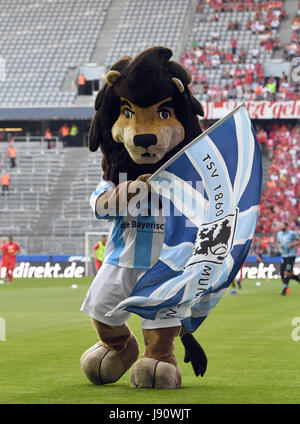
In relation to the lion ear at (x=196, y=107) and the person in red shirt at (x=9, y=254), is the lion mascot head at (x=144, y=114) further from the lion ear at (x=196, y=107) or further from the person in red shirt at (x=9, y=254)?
the person in red shirt at (x=9, y=254)

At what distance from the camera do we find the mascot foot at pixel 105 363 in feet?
21.3

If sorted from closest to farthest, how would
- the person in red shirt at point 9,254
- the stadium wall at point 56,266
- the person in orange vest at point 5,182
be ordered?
1. the person in red shirt at point 9,254
2. the stadium wall at point 56,266
3. the person in orange vest at point 5,182

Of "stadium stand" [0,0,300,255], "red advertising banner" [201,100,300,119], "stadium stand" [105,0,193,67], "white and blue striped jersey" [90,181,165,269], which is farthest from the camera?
"stadium stand" [105,0,193,67]

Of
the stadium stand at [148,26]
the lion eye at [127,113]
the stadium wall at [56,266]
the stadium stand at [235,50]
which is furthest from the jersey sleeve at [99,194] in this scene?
the stadium stand at [148,26]

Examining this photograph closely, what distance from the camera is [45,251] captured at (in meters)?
29.1

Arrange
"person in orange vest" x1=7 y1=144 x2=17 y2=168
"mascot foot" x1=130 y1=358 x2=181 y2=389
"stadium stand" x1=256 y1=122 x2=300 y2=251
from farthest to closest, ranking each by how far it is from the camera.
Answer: "person in orange vest" x1=7 y1=144 x2=17 y2=168 → "stadium stand" x1=256 y1=122 x2=300 y2=251 → "mascot foot" x1=130 y1=358 x2=181 y2=389

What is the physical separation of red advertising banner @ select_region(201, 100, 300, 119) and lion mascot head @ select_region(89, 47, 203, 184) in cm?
2554

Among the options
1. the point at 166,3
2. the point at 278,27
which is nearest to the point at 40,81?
the point at 166,3

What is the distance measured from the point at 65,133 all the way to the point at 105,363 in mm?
29723

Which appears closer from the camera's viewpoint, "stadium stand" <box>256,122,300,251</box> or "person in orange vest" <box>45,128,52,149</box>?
"stadium stand" <box>256,122,300,251</box>

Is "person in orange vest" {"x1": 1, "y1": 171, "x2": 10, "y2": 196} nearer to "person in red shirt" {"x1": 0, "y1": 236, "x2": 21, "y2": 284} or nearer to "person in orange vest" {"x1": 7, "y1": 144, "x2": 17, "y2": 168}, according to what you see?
"person in orange vest" {"x1": 7, "y1": 144, "x2": 17, "y2": 168}

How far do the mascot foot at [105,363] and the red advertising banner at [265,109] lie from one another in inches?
1019

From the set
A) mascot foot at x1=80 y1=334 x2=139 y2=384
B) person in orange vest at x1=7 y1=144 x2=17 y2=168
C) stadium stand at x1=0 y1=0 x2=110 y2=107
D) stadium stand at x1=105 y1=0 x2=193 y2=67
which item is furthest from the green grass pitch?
stadium stand at x1=105 y1=0 x2=193 y2=67

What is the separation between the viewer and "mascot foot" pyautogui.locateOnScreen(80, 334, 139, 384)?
6480 mm
